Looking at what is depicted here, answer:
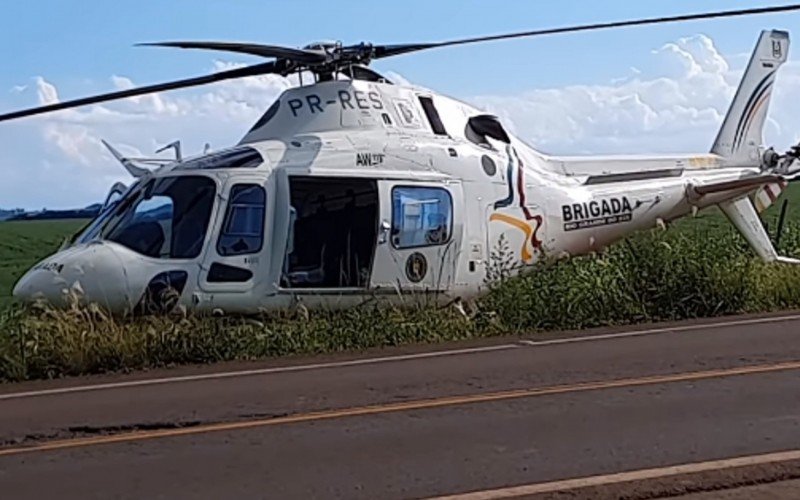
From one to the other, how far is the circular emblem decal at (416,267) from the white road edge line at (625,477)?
8420mm

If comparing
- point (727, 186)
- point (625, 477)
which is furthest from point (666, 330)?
point (625, 477)

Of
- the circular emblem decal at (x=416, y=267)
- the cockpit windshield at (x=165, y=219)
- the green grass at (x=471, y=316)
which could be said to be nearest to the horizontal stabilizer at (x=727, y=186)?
the green grass at (x=471, y=316)

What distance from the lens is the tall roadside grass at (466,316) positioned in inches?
517

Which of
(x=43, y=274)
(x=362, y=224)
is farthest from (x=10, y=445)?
(x=362, y=224)

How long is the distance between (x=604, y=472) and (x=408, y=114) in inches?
379

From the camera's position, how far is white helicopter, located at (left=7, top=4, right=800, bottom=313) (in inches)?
568

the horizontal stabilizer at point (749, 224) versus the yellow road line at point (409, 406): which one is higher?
the yellow road line at point (409, 406)

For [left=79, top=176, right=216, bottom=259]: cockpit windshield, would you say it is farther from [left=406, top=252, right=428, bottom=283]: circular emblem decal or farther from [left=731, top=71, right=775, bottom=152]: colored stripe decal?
[left=731, top=71, right=775, bottom=152]: colored stripe decal

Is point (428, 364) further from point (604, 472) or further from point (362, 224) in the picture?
point (604, 472)

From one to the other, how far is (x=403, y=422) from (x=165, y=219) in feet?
20.9

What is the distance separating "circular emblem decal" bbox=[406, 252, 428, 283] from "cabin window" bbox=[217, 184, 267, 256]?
1914 millimetres

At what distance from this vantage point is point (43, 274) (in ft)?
46.9

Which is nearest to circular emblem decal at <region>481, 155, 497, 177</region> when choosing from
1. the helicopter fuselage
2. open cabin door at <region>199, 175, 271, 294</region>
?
the helicopter fuselage

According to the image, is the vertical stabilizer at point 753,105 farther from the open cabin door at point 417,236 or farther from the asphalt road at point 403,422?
the asphalt road at point 403,422
